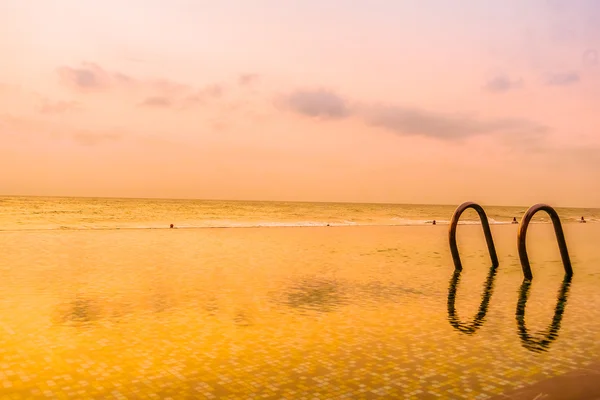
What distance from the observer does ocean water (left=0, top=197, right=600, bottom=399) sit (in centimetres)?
714

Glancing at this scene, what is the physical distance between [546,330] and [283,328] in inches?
220

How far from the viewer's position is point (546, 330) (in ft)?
33.9

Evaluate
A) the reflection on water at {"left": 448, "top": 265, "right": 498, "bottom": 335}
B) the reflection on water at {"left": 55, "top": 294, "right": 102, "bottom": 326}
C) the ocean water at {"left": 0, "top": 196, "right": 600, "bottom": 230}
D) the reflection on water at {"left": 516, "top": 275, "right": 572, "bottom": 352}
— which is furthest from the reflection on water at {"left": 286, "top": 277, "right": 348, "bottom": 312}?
the ocean water at {"left": 0, "top": 196, "right": 600, "bottom": 230}

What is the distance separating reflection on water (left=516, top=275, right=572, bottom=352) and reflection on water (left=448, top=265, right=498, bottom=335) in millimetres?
807

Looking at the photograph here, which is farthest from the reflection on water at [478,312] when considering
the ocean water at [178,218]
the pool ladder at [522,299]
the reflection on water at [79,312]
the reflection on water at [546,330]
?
the ocean water at [178,218]

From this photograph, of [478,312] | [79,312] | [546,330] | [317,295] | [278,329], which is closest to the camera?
[278,329]

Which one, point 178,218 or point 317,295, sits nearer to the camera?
point 317,295

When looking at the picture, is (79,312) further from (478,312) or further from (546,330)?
(546,330)

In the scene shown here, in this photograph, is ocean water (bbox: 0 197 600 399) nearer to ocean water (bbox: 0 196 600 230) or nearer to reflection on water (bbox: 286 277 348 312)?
reflection on water (bbox: 286 277 348 312)

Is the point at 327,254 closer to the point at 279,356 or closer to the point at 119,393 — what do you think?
the point at 279,356

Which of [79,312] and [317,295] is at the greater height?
[317,295]

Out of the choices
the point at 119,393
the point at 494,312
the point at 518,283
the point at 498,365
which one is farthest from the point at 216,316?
the point at 518,283

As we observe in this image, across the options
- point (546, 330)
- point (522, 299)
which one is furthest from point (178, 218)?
point (546, 330)

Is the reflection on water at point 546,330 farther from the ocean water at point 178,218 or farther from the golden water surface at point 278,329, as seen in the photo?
the ocean water at point 178,218
